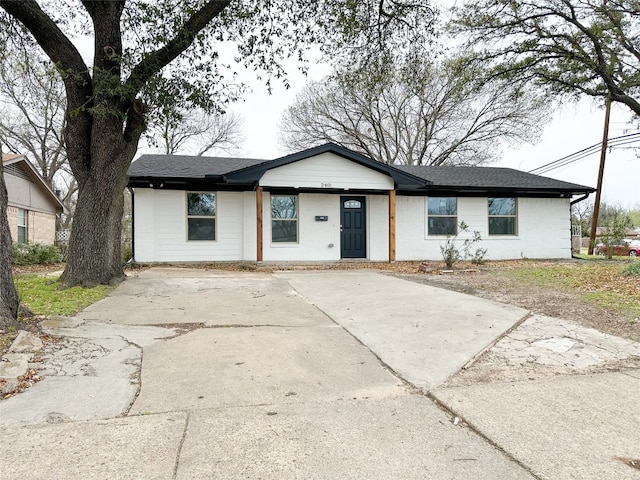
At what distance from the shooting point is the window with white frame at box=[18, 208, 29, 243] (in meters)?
18.0

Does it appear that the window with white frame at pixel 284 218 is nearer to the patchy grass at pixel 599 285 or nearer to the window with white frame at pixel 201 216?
the window with white frame at pixel 201 216

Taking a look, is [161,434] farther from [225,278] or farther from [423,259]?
[423,259]

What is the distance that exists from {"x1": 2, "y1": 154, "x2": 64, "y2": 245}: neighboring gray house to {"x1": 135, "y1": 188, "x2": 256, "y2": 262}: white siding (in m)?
8.09

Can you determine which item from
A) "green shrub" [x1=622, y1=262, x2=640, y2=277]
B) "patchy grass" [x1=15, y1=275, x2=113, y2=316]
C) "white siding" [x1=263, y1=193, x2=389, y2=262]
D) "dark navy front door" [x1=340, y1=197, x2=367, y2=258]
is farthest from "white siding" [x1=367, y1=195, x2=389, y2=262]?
"patchy grass" [x1=15, y1=275, x2=113, y2=316]

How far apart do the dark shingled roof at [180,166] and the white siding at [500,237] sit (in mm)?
5543

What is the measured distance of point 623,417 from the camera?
2404mm

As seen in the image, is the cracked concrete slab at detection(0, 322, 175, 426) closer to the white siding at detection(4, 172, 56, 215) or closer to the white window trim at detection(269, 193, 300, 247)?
the white window trim at detection(269, 193, 300, 247)

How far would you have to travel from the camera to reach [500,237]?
1452 centimetres

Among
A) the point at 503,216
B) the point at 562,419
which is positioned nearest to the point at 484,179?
the point at 503,216

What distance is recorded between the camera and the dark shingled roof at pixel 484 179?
14086 millimetres

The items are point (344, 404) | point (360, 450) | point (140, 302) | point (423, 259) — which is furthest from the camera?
point (423, 259)

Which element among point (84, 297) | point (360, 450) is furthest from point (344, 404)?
point (84, 297)

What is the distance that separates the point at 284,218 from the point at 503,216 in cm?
803

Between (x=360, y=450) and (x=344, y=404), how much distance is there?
580 mm
